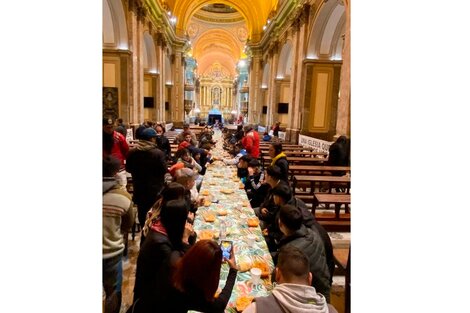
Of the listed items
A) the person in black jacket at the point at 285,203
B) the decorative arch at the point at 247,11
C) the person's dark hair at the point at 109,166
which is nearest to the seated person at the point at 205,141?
the person in black jacket at the point at 285,203

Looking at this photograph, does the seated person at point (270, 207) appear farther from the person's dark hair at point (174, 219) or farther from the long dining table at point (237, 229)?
the person's dark hair at point (174, 219)

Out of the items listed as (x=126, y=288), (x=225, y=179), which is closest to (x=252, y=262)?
(x=126, y=288)

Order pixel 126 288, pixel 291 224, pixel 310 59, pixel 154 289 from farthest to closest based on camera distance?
pixel 310 59
pixel 126 288
pixel 291 224
pixel 154 289

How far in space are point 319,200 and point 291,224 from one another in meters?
2.07

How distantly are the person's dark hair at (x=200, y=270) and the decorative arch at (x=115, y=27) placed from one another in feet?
34.1

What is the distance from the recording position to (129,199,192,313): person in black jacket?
1.67 metres

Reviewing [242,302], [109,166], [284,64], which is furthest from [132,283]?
[284,64]

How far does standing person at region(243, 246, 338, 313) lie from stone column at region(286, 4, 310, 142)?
36.2 ft

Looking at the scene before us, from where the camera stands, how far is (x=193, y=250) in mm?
1505

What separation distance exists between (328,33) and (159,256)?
1139 centimetres

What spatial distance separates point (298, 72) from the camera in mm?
12117

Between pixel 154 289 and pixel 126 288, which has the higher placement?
pixel 154 289

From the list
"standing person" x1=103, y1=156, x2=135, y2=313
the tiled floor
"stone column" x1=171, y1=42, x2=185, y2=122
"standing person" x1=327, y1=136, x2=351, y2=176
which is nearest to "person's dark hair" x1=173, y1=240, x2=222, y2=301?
"standing person" x1=103, y1=156, x2=135, y2=313

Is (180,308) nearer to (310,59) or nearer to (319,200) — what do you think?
(319,200)
